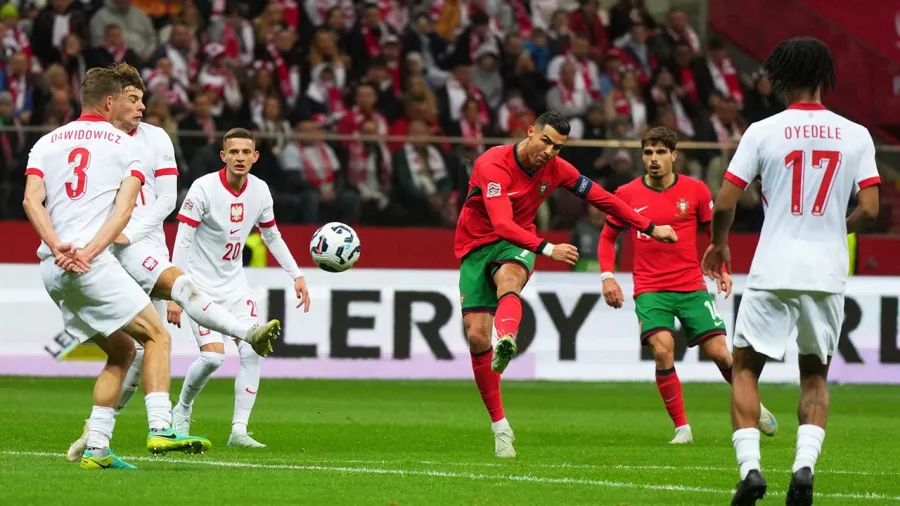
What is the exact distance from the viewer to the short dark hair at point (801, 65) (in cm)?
746

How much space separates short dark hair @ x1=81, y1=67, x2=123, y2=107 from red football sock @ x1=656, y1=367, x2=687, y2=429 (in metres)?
5.12

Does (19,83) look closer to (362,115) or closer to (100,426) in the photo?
(362,115)

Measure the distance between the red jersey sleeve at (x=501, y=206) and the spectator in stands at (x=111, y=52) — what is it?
11264mm

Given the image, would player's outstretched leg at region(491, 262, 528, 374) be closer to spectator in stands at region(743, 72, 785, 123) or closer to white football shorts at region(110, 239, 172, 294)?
white football shorts at region(110, 239, 172, 294)

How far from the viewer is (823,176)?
744 centimetres

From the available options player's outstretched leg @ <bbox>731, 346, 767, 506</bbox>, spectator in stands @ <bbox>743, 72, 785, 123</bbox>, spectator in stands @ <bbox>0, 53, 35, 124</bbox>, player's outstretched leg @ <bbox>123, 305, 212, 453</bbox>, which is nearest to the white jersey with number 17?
player's outstretched leg @ <bbox>731, 346, 767, 506</bbox>

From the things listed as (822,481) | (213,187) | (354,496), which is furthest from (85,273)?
(822,481)

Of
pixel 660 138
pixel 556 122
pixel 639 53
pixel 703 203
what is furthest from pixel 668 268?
pixel 639 53

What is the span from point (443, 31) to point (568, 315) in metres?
6.73

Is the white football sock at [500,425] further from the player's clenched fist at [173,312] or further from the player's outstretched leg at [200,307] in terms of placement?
the player's clenched fist at [173,312]

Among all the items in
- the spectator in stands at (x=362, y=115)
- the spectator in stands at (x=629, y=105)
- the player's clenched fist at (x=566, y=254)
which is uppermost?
the spectator in stands at (x=629, y=105)

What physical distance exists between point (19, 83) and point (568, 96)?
25.6 ft

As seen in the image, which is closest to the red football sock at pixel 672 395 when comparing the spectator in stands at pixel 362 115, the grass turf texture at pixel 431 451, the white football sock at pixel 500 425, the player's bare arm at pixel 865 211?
the grass turf texture at pixel 431 451

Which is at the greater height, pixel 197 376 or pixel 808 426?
pixel 197 376
